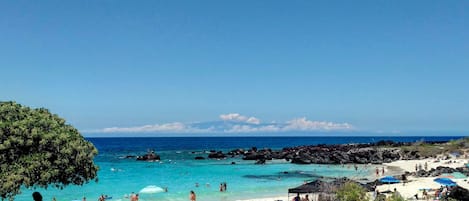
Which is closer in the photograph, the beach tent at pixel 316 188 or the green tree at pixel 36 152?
the green tree at pixel 36 152

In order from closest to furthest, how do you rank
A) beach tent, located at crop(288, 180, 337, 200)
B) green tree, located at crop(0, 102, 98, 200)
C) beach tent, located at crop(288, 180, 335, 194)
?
green tree, located at crop(0, 102, 98, 200), beach tent, located at crop(288, 180, 337, 200), beach tent, located at crop(288, 180, 335, 194)

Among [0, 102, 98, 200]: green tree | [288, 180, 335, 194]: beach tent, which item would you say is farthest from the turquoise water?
[0, 102, 98, 200]: green tree

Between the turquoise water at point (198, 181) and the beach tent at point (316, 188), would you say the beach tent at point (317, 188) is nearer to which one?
the beach tent at point (316, 188)

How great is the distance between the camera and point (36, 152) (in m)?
15.3

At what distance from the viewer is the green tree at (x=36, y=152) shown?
47.8ft

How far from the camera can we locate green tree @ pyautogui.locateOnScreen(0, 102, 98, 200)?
14.6 metres

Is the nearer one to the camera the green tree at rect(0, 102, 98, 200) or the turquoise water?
the green tree at rect(0, 102, 98, 200)

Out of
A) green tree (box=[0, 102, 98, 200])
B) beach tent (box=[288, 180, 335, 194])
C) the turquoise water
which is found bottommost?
the turquoise water

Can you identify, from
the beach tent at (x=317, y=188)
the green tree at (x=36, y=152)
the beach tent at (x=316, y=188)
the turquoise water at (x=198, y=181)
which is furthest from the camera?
the turquoise water at (x=198, y=181)

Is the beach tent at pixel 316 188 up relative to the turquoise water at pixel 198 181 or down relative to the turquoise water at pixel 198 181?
up

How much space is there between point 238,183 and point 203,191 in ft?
21.6

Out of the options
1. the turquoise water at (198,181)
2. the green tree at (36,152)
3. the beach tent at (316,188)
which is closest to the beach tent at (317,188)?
the beach tent at (316,188)

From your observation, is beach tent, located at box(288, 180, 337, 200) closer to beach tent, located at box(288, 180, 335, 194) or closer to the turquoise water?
beach tent, located at box(288, 180, 335, 194)

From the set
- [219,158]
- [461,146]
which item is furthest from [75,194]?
[461,146]
